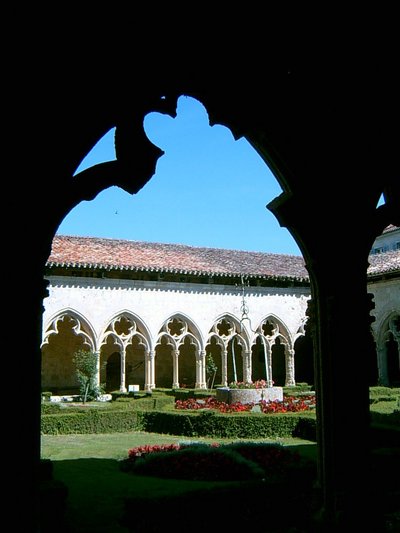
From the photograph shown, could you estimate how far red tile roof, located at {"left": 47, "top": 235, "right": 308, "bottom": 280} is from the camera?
71.6 feet

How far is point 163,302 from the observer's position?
2311 centimetres

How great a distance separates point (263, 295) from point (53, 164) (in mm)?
22696

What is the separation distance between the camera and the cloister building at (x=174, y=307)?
2169 centimetres

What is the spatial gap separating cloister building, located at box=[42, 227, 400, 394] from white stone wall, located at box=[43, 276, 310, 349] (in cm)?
4

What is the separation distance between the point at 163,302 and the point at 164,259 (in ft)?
6.33

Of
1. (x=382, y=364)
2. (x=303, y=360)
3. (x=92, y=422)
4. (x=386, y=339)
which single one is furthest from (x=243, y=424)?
(x=303, y=360)

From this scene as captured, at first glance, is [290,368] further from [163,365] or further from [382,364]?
[163,365]

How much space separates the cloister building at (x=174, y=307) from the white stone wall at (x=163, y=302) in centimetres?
4

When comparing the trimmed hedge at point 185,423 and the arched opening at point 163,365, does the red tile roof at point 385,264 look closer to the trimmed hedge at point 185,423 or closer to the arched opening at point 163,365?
the arched opening at point 163,365

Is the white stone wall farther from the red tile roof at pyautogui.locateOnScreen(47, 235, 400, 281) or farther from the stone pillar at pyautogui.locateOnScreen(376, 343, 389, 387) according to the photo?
the stone pillar at pyautogui.locateOnScreen(376, 343, 389, 387)

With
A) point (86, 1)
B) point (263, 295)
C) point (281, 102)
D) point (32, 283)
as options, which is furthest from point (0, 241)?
point (263, 295)

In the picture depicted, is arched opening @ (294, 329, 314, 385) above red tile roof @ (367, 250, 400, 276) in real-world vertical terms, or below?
below

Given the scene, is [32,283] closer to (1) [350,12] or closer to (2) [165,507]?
(1) [350,12]

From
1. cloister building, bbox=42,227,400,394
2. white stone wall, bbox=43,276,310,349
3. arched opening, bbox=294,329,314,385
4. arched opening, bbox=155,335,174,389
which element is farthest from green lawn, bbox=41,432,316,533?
arched opening, bbox=294,329,314,385
